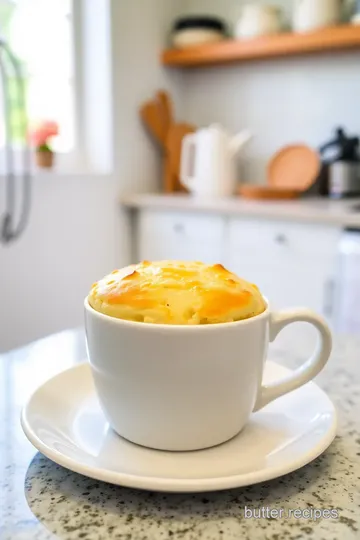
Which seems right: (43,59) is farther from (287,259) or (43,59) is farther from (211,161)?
(287,259)

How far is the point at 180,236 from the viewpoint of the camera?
2.33 meters

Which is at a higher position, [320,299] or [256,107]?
[256,107]

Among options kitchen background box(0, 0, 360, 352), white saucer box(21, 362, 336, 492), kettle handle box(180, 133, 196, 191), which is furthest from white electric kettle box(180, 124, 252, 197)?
white saucer box(21, 362, 336, 492)

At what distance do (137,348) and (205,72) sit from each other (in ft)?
8.44

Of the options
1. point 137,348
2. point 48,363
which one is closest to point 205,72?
point 48,363

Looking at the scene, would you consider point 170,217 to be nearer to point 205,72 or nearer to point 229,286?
point 205,72

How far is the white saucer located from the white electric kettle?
2.03m

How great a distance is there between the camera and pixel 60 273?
2.27 metres

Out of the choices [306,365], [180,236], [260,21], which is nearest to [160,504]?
[306,365]

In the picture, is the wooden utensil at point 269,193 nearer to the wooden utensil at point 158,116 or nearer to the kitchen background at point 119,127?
the kitchen background at point 119,127

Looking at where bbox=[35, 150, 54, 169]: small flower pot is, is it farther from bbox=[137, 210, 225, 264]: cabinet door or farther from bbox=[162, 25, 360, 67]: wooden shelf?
bbox=[162, 25, 360, 67]: wooden shelf

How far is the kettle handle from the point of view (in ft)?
8.32

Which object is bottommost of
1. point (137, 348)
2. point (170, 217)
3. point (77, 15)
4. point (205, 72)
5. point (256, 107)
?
point (170, 217)

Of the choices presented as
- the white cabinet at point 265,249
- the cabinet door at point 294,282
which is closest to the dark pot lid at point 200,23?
the white cabinet at point 265,249
